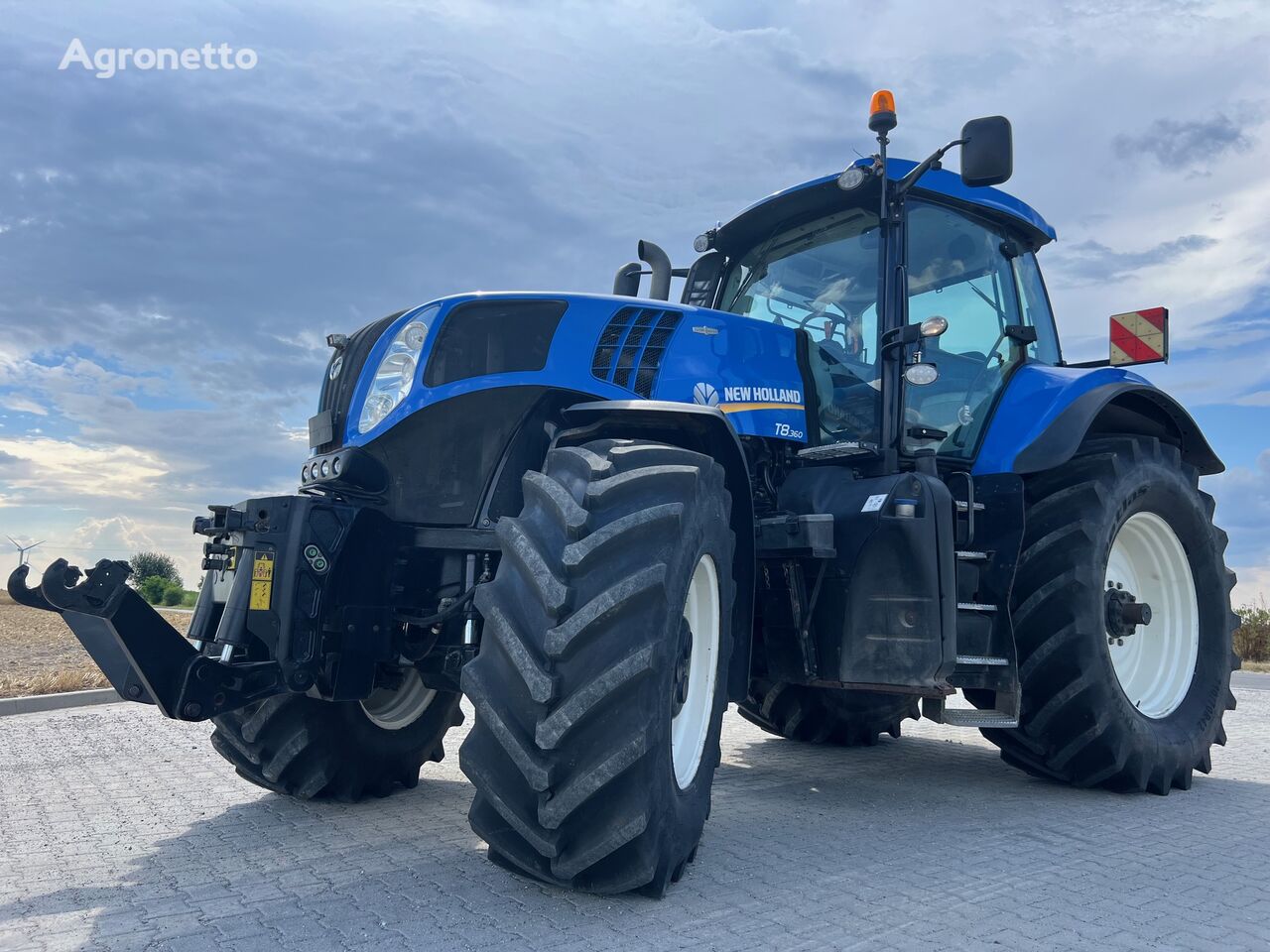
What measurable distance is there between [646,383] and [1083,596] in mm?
2425

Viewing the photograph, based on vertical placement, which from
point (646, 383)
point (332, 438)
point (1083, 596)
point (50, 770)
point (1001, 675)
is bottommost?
point (50, 770)

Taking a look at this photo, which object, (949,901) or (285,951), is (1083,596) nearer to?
(949,901)

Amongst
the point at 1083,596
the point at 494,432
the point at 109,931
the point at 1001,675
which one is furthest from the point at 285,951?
the point at 1083,596

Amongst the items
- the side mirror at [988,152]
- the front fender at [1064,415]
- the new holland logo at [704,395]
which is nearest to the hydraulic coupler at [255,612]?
the new holland logo at [704,395]

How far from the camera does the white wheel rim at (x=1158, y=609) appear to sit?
5766 mm

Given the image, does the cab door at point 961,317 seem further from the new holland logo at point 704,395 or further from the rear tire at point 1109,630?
the new holland logo at point 704,395

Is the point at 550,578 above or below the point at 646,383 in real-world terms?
below

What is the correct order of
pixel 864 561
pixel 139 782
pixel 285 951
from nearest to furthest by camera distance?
pixel 285 951 → pixel 864 561 → pixel 139 782

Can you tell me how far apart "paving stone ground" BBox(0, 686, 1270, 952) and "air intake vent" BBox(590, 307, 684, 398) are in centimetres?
184

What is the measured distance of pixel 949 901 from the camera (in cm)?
331

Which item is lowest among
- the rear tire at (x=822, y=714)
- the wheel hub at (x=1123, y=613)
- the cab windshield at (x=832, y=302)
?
the rear tire at (x=822, y=714)

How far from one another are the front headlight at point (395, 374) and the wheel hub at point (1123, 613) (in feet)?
12.3

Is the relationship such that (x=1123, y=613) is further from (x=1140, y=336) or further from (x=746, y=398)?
(x=746, y=398)

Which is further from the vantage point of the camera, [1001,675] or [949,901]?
[1001,675]
